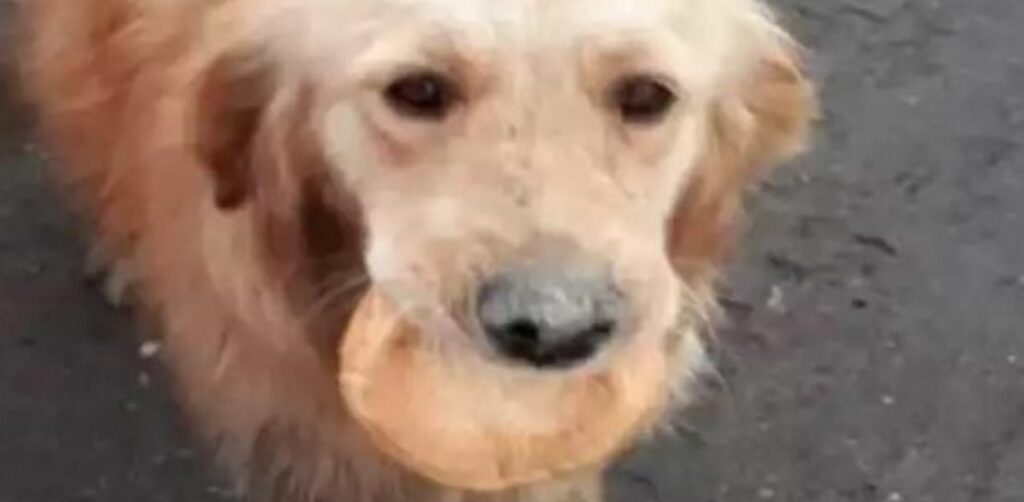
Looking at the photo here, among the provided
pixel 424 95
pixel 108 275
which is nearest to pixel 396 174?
pixel 424 95

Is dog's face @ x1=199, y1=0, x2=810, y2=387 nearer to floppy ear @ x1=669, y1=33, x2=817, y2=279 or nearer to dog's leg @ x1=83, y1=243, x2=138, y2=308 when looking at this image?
floppy ear @ x1=669, y1=33, x2=817, y2=279

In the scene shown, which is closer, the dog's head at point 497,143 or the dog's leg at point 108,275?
the dog's head at point 497,143

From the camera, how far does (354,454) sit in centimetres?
173

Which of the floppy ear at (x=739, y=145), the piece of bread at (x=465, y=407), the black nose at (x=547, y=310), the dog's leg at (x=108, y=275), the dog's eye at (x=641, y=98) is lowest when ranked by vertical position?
the dog's leg at (x=108, y=275)

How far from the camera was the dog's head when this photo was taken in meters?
1.40

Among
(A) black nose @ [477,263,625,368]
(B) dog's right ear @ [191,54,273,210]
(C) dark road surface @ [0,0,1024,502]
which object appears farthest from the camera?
(C) dark road surface @ [0,0,1024,502]

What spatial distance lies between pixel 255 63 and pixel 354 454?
1.08 ft

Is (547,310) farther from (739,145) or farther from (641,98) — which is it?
(739,145)

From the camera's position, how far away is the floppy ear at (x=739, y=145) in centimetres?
160

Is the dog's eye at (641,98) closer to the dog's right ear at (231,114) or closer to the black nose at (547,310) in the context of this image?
the black nose at (547,310)

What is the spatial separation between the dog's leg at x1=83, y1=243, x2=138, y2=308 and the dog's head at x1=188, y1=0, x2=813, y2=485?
0.41 m

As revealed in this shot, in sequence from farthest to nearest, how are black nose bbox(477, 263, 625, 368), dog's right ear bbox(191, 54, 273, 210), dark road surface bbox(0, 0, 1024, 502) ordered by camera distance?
dark road surface bbox(0, 0, 1024, 502) < dog's right ear bbox(191, 54, 273, 210) < black nose bbox(477, 263, 625, 368)

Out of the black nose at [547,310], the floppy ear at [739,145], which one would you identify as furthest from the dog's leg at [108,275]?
the black nose at [547,310]

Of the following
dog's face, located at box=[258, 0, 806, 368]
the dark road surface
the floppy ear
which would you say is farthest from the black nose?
the dark road surface
